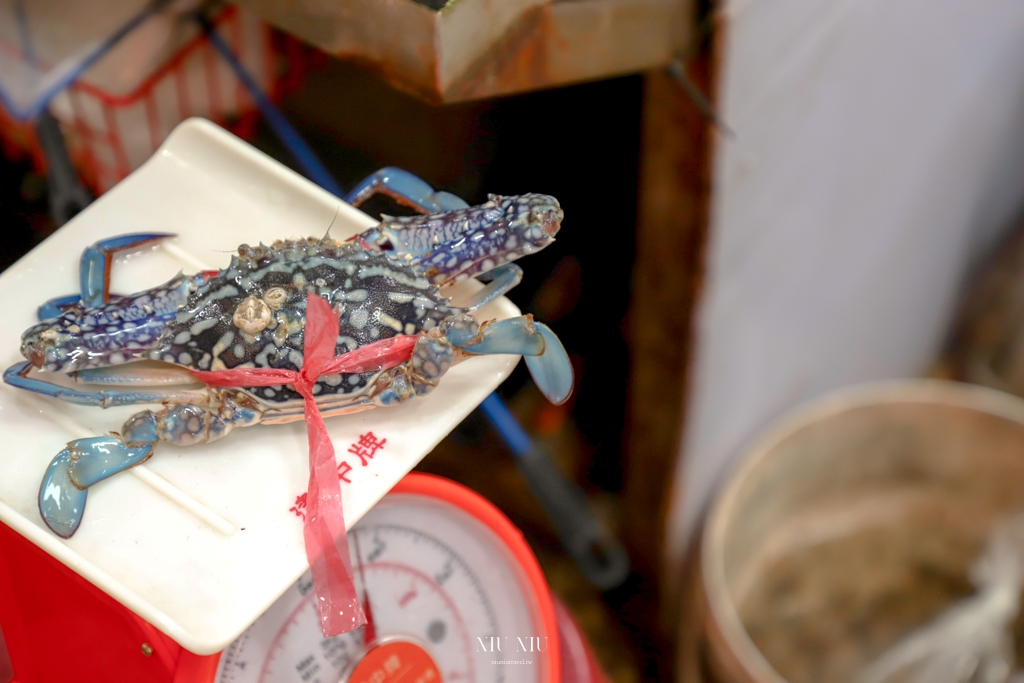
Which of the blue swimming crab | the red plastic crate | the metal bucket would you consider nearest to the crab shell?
the blue swimming crab

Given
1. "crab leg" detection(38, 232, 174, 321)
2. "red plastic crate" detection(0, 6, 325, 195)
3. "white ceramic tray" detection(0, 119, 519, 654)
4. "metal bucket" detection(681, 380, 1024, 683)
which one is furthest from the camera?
"metal bucket" detection(681, 380, 1024, 683)

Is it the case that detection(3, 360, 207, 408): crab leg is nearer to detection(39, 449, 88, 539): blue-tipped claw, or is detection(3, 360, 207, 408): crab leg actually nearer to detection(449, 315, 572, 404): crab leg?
detection(39, 449, 88, 539): blue-tipped claw

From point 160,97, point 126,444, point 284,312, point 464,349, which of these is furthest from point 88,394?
point 160,97

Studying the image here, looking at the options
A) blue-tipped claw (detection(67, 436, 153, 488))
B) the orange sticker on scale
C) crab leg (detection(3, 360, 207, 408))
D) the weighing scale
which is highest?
crab leg (detection(3, 360, 207, 408))

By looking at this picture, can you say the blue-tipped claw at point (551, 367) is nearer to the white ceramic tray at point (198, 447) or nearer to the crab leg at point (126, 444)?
the white ceramic tray at point (198, 447)

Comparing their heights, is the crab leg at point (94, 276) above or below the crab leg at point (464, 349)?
above

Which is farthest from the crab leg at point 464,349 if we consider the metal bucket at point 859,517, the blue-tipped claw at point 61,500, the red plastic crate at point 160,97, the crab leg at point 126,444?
the metal bucket at point 859,517
